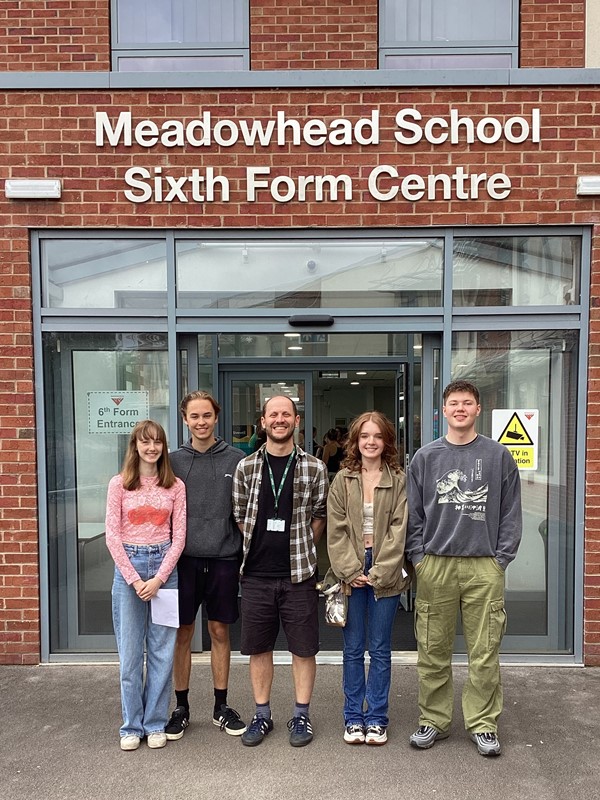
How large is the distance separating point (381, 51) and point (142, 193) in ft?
6.80

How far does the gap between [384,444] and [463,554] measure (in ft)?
2.38

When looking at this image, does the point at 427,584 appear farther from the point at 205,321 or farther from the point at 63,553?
the point at 63,553

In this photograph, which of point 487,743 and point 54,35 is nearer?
point 487,743

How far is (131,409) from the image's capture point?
4621mm

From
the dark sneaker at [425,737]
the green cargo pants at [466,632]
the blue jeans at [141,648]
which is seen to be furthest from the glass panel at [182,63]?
the dark sneaker at [425,737]

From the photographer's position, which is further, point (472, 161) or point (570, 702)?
point (472, 161)

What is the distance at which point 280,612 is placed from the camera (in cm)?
339

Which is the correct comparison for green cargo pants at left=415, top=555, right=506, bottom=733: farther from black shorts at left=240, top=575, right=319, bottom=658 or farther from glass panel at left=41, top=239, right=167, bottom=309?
glass panel at left=41, top=239, right=167, bottom=309

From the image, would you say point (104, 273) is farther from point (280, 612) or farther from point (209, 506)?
point (280, 612)

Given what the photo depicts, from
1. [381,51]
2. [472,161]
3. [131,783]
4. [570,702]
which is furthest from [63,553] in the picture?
[381,51]

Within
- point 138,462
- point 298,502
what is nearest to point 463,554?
point 298,502

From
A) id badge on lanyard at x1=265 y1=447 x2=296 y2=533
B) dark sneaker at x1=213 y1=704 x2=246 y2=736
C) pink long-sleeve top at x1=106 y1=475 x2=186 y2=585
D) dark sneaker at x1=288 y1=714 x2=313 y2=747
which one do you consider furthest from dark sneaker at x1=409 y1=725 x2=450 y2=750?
pink long-sleeve top at x1=106 y1=475 x2=186 y2=585

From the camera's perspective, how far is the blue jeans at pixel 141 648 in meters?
3.29

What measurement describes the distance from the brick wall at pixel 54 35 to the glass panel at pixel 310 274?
159 cm
